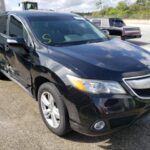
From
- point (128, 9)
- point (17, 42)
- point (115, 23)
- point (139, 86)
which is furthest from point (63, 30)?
point (128, 9)

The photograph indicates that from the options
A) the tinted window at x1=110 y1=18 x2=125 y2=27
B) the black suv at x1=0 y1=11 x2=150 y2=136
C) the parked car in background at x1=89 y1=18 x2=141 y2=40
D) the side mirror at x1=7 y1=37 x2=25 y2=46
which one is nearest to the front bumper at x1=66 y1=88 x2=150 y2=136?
the black suv at x1=0 y1=11 x2=150 y2=136

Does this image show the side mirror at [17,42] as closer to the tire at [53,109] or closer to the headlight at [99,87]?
the tire at [53,109]

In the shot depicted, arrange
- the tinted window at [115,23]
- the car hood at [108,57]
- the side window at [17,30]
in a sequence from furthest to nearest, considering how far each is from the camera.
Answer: the tinted window at [115,23] < the side window at [17,30] < the car hood at [108,57]

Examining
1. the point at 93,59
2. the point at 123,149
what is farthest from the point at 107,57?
the point at 123,149

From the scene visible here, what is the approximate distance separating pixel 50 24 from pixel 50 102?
1555mm

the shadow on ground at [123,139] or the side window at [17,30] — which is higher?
the side window at [17,30]

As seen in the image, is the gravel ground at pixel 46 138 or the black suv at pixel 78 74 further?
the gravel ground at pixel 46 138

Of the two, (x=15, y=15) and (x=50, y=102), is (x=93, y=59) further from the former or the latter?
(x=15, y=15)

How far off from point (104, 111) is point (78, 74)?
534 mm

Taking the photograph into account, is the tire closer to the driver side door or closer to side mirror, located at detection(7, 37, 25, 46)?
the driver side door

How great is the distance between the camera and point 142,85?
3.17 meters

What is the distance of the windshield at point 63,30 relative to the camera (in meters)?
4.20

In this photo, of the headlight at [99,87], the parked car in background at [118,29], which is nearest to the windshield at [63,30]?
the headlight at [99,87]

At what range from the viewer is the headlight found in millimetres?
3037
